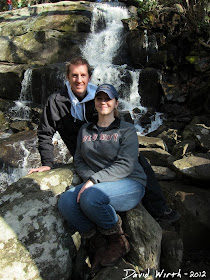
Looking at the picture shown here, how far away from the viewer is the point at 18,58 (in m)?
12.6

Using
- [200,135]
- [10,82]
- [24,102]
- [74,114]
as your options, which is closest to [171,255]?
[74,114]

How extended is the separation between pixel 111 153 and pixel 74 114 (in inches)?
32.2

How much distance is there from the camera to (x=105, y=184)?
6.27ft

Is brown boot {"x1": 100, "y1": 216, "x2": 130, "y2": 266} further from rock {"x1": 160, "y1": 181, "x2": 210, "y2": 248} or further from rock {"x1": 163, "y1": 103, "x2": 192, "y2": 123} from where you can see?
rock {"x1": 163, "y1": 103, "x2": 192, "y2": 123}

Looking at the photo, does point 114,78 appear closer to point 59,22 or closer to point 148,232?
point 59,22

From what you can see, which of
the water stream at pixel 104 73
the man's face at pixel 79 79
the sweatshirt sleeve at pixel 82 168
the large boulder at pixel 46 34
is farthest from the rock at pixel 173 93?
the sweatshirt sleeve at pixel 82 168

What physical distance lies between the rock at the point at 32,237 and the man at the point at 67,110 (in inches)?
16.9

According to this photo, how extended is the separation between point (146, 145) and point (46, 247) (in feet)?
→ 15.2

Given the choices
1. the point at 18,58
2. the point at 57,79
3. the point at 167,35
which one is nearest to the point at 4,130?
the point at 57,79

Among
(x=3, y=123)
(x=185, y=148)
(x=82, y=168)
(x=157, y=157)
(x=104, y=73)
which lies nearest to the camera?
(x=82, y=168)

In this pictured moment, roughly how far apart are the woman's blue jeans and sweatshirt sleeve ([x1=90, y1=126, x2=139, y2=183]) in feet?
0.17

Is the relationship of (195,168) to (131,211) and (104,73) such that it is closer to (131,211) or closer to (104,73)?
(131,211)

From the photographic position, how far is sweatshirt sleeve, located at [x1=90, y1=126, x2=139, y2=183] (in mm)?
1950

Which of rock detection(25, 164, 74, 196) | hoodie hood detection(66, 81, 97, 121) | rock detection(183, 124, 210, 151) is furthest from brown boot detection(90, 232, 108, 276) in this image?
rock detection(183, 124, 210, 151)
